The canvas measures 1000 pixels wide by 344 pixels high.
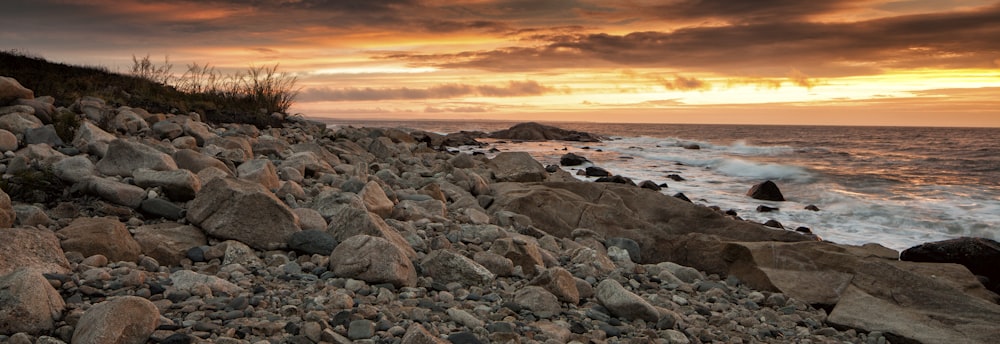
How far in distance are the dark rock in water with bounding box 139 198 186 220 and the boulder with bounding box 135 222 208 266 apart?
0.14m

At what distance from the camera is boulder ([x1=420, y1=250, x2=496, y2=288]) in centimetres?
481

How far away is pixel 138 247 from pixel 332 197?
196cm

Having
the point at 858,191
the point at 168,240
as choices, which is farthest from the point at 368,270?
the point at 858,191

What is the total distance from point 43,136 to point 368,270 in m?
5.56

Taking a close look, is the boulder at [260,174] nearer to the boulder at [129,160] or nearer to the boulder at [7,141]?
the boulder at [129,160]

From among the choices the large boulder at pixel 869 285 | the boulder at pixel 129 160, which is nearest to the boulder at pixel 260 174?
the boulder at pixel 129 160

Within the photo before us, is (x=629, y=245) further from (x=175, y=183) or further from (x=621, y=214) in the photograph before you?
(x=175, y=183)

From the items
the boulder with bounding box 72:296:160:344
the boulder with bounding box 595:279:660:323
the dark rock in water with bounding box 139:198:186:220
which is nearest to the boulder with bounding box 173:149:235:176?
the dark rock in water with bounding box 139:198:186:220

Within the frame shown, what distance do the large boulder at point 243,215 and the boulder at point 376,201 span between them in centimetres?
113

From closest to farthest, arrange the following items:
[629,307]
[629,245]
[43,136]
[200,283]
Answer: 1. [200,283]
2. [629,307]
3. [43,136]
4. [629,245]

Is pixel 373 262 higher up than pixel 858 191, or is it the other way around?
pixel 373 262

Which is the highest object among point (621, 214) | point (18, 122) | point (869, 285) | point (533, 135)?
point (18, 122)

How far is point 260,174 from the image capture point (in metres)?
6.69

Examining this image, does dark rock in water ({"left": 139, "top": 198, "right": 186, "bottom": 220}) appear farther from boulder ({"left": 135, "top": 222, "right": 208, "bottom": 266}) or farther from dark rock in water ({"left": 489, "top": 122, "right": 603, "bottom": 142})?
dark rock in water ({"left": 489, "top": 122, "right": 603, "bottom": 142})
